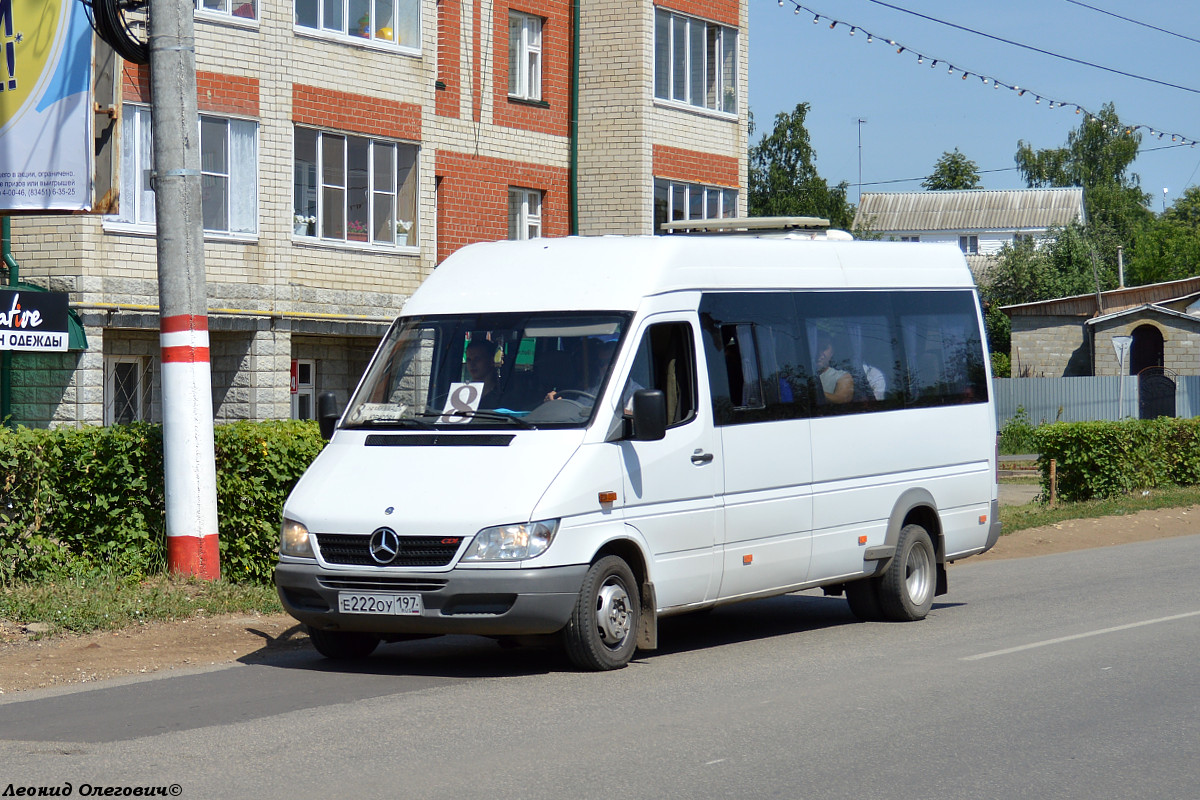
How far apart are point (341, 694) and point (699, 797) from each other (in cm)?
307

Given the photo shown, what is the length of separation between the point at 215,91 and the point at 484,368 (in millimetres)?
13675

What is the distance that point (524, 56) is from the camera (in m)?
27.7

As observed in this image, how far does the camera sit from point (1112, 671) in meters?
9.29

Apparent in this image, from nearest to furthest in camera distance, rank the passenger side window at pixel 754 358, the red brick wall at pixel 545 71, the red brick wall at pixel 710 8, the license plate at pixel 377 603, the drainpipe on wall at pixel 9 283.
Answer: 1. the license plate at pixel 377 603
2. the passenger side window at pixel 754 358
3. the drainpipe on wall at pixel 9 283
4. the red brick wall at pixel 545 71
5. the red brick wall at pixel 710 8

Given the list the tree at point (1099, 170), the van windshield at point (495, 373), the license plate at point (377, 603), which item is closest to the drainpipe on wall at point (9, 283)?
the van windshield at point (495, 373)

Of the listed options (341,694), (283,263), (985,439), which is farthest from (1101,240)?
(341,694)

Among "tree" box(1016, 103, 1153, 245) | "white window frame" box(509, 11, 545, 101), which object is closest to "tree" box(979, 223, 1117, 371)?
"tree" box(1016, 103, 1153, 245)

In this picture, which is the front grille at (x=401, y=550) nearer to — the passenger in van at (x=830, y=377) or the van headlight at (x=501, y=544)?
the van headlight at (x=501, y=544)

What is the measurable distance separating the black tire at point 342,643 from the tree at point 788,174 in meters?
74.1

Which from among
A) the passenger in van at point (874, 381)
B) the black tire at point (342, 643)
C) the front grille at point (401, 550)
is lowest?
the black tire at point (342, 643)

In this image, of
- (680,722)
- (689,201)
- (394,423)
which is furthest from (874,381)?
(689,201)

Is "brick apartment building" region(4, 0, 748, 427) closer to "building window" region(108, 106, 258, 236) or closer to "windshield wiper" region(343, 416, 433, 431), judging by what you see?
"building window" region(108, 106, 258, 236)

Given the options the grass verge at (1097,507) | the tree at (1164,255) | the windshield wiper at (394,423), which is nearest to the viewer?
the windshield wiper at (394,423)

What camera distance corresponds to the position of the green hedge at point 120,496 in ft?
38.4
